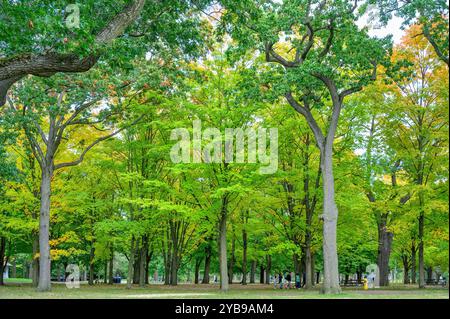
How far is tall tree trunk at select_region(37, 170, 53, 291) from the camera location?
23.2 meters

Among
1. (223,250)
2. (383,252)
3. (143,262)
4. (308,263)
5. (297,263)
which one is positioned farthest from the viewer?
(297,263)

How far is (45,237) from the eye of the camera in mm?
23750

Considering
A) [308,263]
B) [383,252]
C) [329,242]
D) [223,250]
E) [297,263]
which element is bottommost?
[297,263]

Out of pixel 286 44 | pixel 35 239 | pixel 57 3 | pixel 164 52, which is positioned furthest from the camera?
→ pixel 35 239

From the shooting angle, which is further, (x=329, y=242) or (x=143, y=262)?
(x=143, y=262)

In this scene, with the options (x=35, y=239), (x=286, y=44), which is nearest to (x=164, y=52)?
(x=286, y=44)

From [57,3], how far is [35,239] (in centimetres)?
2292

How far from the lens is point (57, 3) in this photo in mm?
10930

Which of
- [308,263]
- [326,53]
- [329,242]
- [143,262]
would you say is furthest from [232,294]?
[143,262]

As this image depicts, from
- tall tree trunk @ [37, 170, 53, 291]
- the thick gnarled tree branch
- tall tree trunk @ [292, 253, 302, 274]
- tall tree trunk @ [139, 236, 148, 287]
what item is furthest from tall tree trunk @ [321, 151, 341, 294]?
tall tree trunk @ [139, 236, 148, 287]

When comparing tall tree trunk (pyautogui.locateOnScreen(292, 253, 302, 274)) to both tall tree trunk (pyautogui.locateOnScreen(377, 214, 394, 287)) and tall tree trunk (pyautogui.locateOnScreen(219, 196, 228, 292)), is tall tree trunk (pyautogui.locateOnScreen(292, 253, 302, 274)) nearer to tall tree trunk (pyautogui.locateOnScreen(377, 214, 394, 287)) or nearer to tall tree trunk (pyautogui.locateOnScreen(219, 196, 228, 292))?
tall tree trunk (pyautogui.locateOnScreen(377, 214, 394, 287))

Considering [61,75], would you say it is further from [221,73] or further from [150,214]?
[150,214]

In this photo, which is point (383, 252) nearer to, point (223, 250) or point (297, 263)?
point (297, 263)

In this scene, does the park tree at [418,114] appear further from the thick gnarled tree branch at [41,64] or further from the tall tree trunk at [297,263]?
the thick gnarled tree branch at [41,64]
